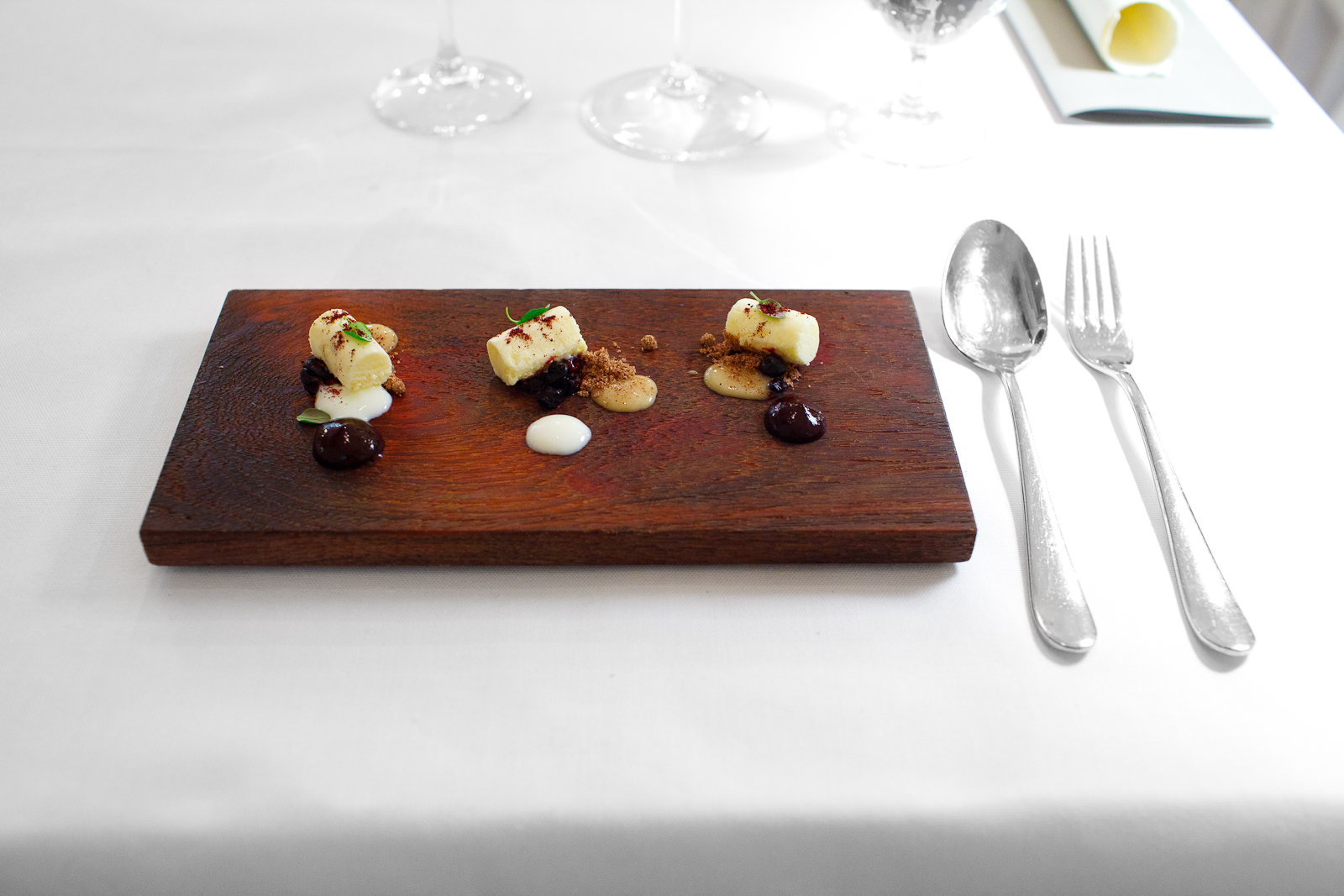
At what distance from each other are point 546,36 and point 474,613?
1061 mm

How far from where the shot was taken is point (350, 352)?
2.71 ft

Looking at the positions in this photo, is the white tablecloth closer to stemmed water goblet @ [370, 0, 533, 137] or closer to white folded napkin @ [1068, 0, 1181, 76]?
stemmed water goblet @ [370, 0, 533, 137]

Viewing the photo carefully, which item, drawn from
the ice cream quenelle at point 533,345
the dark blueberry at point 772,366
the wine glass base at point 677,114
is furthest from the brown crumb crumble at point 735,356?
the wine glass base at point 677,114

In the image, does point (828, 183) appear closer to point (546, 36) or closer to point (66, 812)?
point (546, 36)

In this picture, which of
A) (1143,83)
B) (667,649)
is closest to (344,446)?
(667,649)

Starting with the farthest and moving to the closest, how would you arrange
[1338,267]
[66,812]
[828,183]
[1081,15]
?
[1081,15]
[828,183]
[1338,267]
[66,812]

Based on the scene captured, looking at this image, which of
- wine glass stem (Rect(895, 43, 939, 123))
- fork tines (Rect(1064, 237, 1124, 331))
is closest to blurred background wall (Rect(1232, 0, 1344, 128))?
wine glass stem (Rect(895, 43, 939, 123))

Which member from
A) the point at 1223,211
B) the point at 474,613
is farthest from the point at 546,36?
the point at 474,613

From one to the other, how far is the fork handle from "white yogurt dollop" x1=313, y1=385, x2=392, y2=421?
636 mm

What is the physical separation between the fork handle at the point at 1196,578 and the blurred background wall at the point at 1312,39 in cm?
192

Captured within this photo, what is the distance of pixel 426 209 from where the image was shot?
3.92 ft

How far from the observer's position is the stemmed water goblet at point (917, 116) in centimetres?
118

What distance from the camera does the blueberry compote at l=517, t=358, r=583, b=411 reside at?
84cm

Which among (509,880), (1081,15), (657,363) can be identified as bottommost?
(509,880)
